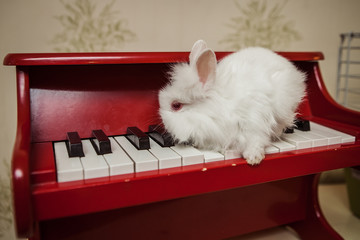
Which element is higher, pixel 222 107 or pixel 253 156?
pixel 222 107

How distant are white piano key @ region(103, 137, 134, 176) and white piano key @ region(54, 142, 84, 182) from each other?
94mm

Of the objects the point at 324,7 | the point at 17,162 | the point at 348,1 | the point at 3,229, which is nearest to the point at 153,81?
the point at 17,162

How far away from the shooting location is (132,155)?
3.51ft

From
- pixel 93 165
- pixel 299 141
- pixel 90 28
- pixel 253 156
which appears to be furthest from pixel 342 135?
pixel 90 28

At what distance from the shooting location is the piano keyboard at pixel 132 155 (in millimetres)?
953

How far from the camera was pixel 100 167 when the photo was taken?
95cm

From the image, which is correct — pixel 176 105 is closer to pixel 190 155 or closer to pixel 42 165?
pixel 190 155

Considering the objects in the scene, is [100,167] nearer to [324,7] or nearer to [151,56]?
[151,56]

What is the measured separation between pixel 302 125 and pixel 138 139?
798 mm

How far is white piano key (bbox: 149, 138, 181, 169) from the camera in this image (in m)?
1.03

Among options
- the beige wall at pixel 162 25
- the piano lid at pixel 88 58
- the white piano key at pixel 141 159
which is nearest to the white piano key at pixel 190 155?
the white piano key at pixel 141 159

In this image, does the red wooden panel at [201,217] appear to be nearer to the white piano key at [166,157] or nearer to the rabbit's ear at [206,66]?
the white piano key at [166,157]

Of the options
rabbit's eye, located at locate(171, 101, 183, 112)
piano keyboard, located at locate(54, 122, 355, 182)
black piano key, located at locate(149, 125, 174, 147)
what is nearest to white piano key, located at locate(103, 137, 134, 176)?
piano keyboard, located at locate(54, 122, 355, 182)

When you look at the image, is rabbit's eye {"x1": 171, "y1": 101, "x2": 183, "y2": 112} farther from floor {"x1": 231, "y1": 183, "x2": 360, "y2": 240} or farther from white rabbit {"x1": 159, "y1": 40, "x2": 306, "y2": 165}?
floor {"x1": 231, "y1": 183, "x2": 360, "y2": 240}
